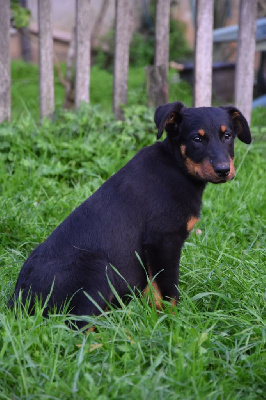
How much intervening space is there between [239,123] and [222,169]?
0.64 metres

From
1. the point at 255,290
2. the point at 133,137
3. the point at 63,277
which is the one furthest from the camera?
the point at 133,137

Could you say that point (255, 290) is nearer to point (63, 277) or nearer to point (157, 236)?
point (157, 236)

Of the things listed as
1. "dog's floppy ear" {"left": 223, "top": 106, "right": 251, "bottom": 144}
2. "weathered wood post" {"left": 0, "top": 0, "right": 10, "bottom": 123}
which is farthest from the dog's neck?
"weathered wood post" {"left": 0, "top": 0, "right": 10, "bottom": 123}

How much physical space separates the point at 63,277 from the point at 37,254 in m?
0.26

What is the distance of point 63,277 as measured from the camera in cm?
284

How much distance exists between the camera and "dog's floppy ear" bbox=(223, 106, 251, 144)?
3348 mm

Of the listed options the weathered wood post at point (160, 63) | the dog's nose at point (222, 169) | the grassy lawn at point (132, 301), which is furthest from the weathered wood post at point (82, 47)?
the dog's nose at point (222, 169)

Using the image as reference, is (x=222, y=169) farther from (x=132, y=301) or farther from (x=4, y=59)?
(x=4, y=59)

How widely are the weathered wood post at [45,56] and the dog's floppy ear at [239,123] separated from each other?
270 centimetres

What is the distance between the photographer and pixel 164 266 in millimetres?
3016

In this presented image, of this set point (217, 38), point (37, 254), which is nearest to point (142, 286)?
point (37, 254)

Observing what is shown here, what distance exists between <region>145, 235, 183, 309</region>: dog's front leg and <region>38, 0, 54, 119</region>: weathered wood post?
3.03m

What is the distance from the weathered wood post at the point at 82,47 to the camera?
5461 millimetres

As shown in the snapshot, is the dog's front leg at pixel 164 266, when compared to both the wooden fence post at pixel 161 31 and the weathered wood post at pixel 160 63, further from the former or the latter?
the wooden fence post at pixel 161 31
